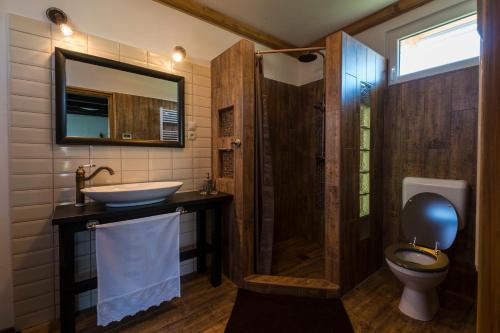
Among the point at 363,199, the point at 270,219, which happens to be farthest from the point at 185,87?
the point at 363,199

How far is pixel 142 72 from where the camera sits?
1.90 metres

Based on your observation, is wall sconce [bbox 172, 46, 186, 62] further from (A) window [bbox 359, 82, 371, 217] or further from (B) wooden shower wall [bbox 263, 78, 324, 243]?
(A) window [bbox 359, 82, 371, 217]

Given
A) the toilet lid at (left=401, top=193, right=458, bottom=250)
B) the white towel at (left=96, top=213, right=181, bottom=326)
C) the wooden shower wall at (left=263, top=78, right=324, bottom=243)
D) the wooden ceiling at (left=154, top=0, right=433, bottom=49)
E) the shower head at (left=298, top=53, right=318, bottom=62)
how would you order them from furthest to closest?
the wooden shower wall at (left=263, top=78, right=324, bottom=243)
the shower head at (left=298, top=53, right=318, bottom=62)
the wooden ceiling at (left=154, top=0, right=433, bottom=49)
the toilet lid at (left=401, top=193, right=458, bottom=250)
the white towel at (left=96, top=213, right=181, bottom=326)

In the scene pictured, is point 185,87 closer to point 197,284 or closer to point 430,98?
point 197,284

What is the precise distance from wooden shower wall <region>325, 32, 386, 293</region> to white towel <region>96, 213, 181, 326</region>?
126 centimetres

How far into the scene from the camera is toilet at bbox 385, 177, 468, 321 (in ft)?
5.10

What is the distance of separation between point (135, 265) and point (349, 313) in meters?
1.59

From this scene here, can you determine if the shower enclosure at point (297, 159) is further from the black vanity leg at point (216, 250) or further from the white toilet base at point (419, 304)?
the white toilet base at point (419, 304)

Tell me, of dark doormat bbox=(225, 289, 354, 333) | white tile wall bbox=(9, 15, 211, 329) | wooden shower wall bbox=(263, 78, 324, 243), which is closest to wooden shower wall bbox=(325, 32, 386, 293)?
dark doormat bbox=(225, 289, 354, 333)

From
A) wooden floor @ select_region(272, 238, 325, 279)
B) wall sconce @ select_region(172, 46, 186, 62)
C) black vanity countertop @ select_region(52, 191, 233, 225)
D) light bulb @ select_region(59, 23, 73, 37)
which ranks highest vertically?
wall sconce @ select_region(172, 46, 186, 62)

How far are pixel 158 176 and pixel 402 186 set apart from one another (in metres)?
2.27

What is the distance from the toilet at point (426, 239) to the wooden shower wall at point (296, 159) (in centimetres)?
108

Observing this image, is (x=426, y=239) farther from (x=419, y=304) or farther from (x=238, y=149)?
(x=238, y=149)

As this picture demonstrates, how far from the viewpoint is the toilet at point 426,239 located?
155 centimetres
